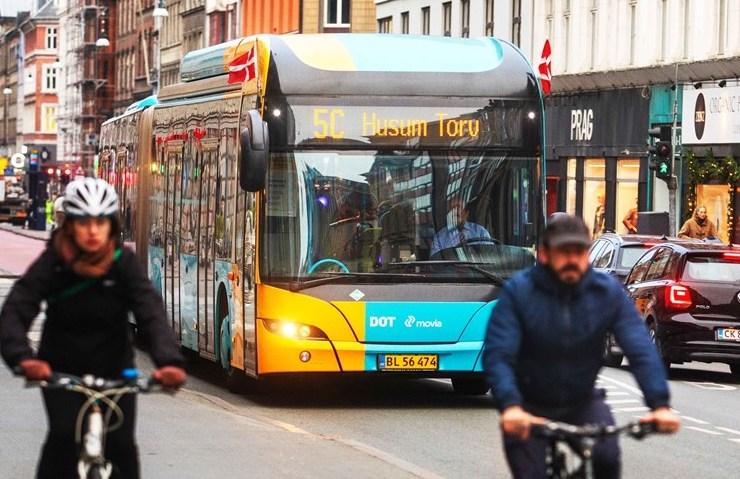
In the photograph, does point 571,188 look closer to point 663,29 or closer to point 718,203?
point 663,29

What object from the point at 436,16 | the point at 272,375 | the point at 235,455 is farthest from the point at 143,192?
the point at 436,16

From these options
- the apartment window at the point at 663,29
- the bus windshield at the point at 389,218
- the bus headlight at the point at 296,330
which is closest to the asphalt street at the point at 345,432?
the bus headlight at the point at 296,330

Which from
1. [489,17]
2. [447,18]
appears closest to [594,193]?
[489,17]

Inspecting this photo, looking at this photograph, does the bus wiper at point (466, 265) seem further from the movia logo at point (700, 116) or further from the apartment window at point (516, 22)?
the apartment window at point (516, 22)

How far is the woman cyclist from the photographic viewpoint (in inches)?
311

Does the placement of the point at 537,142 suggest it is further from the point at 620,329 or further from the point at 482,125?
the point at 620,329

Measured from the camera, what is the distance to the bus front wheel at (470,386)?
62.2ft

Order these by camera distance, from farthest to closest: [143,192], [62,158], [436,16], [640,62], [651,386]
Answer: [62,158]
[436,16]
[640,62]
[143,192]
[651,386]

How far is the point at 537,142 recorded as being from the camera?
1748 centimetres

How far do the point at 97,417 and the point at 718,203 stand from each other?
36148 millimetres

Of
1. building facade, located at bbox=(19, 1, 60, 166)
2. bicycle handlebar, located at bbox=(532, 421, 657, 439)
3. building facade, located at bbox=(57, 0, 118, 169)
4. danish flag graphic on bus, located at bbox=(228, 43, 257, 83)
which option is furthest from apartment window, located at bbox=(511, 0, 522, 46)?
building facade, located at bbox=(19, 1, 60, 166)

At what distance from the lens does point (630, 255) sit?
92.3 feet

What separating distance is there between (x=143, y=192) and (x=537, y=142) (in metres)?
7.82

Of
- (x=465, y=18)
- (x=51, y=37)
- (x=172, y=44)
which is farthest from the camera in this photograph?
(x=51, y=37)
